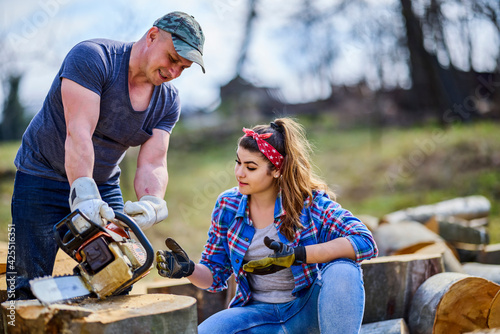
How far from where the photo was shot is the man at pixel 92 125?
86.7 inches

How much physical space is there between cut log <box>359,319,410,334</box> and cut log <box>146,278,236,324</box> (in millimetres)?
943

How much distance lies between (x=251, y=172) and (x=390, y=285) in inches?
50.8

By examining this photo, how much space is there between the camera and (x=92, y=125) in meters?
2.24

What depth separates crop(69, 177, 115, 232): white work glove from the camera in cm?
195

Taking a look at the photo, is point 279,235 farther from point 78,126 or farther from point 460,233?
point 460,233

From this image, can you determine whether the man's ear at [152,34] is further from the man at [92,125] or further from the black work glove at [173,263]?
the black work glove at [173,263]

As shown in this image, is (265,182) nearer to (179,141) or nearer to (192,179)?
(192,179)

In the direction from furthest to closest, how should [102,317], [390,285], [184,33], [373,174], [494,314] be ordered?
1. [373,174]
2. [390,285]
3. [494,314]
4. [184,33]
5. [102,317]

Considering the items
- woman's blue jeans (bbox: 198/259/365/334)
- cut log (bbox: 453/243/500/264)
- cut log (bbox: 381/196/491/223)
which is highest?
woman's blue jeans (bbox: 198/259/365/334)

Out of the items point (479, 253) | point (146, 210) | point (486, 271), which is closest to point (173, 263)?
point (146, 210)

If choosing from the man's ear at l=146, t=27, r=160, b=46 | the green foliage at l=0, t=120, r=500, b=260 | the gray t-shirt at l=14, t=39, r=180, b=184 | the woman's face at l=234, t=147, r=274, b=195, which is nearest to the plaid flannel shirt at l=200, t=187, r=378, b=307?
the woman's face at l=234, t=147, r=274, b=195

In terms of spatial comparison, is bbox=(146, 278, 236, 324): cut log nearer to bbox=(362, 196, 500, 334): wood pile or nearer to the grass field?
bbox=(362, 196, 500, 334): wood pile

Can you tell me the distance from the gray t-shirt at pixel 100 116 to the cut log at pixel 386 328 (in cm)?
165

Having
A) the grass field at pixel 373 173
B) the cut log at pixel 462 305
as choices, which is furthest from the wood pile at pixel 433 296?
the grass field at pixel 373 173
